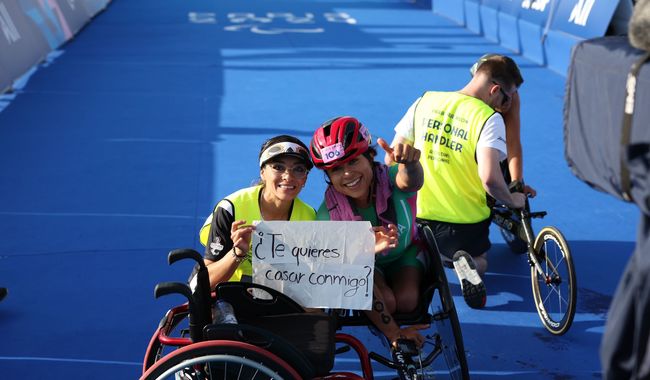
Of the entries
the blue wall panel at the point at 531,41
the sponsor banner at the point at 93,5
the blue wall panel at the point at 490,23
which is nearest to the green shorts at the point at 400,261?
the blue wall panel at the point at 531,41

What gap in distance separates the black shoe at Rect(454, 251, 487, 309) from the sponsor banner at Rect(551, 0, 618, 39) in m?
7.86

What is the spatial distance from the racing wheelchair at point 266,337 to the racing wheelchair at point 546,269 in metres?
1.02

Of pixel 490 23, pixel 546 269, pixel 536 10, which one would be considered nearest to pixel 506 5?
pixel 490 23

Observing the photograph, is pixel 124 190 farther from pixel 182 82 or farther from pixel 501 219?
pixel 182 82

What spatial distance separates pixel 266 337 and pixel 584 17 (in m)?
10.3

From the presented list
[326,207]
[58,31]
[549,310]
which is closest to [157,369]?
[326,207]

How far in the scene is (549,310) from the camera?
5664 mm

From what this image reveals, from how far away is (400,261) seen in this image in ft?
14.9

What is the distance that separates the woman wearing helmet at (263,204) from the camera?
4207mm

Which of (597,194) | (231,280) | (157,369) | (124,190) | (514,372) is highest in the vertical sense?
(157,369)

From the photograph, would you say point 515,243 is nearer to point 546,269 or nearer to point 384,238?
point 546,269

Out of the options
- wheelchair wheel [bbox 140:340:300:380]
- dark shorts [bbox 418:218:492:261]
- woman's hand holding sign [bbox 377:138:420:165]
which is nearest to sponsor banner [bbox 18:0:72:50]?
dark shorts [bbox 418:218:492:261]

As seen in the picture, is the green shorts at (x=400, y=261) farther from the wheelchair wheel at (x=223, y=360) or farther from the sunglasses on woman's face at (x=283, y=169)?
the wheelchair wheel at (x=223, y=360)

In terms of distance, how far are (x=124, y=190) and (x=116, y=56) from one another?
7783mm
